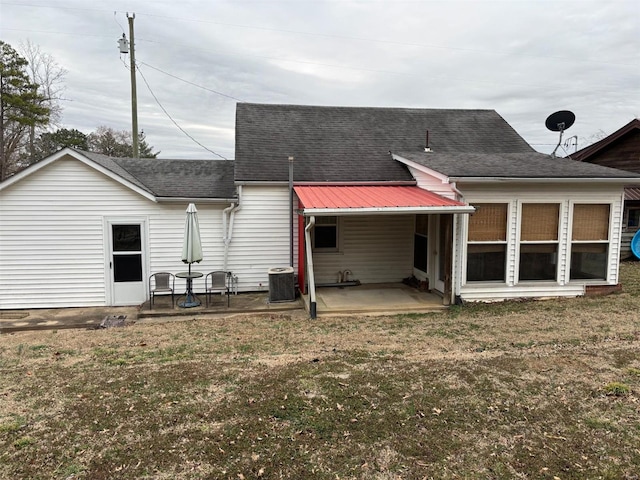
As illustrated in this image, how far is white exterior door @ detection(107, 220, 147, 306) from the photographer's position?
9.80 m

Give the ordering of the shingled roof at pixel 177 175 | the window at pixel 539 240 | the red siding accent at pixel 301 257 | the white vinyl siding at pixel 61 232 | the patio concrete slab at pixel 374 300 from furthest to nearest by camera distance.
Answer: the shingled roof at pixel 177 175, the red siding accent at pixel 301 257, the white vinyl siding at pixel 61 232, the window at pixel 539 240, the patio concrete slab at pixel 374 300

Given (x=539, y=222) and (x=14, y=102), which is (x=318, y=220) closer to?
(x=539, y=222)

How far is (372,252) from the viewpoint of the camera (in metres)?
11.0

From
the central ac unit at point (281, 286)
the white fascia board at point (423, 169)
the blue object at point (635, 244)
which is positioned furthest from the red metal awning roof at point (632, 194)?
the central ac unit at point (281, 286)

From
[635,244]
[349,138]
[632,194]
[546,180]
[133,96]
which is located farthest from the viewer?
[133,96]

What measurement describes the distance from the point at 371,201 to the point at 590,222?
485 cm

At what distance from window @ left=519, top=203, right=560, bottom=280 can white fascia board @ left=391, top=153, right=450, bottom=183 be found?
183cm

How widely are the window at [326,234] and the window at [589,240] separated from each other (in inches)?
218

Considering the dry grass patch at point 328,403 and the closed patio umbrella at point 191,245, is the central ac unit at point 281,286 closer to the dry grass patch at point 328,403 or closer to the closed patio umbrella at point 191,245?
the closed patio umbrella at point 191,245

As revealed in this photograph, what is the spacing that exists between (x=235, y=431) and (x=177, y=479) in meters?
0.73

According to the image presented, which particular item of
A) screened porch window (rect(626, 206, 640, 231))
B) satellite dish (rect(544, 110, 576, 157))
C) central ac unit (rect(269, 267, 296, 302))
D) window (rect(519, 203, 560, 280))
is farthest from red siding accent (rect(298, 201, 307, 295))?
screened porch window (rect(626, 206, 640, 231))

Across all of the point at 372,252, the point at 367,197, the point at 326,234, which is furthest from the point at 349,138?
the point at 367,197

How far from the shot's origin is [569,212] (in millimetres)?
8734

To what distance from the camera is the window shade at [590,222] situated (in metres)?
8.82
